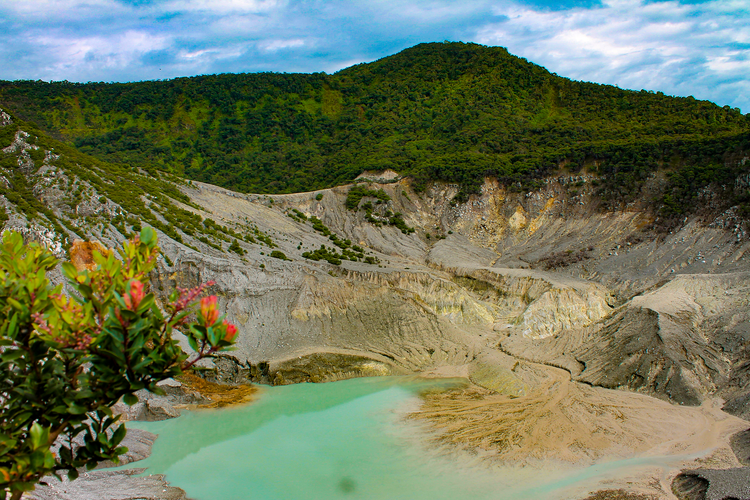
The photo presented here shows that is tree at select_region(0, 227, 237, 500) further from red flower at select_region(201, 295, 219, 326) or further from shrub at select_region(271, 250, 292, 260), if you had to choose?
shrub at select_region(271, 250, 292, 260)

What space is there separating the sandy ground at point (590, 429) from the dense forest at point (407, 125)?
29834 millimetres

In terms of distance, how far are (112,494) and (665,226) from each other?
4985cm

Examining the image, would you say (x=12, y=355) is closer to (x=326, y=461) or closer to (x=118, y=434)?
(x=118, y=434)

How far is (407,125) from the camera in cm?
8544

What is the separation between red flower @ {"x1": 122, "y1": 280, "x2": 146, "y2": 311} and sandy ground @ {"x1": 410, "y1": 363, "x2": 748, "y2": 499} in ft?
58.9

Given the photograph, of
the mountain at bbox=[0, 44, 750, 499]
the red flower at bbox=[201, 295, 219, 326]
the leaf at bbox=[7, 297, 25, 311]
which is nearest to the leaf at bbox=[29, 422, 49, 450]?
the leaf at bbox=[7, 297, 25, 311]

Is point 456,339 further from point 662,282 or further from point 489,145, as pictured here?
point 489,145

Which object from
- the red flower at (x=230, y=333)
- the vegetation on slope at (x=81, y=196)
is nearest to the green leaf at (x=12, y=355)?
the red flower at (x=230, y=333)

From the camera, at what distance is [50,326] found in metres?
4.93

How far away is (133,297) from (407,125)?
84.3 m

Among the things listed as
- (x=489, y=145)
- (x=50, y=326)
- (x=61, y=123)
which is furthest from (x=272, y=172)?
(x=50, y=326)

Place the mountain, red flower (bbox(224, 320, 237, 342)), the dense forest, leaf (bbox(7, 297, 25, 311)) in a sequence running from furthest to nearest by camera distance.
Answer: the dense forest, the mountain, red flower (bbox(224, 320, 237, 342)), leaf (bbox(7, 297, 25, 311))

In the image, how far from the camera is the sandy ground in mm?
19891

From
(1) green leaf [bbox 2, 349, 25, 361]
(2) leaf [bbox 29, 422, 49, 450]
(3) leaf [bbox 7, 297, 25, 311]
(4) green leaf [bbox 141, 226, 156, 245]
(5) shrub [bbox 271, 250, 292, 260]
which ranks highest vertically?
(4) green leaf [bbox 141, 226, 156, 245]
